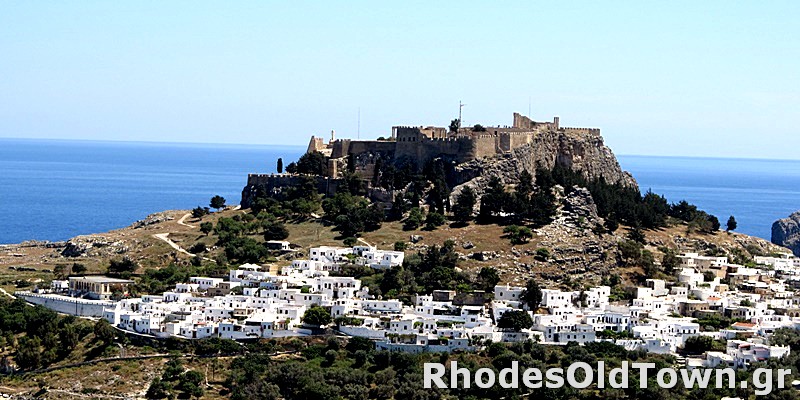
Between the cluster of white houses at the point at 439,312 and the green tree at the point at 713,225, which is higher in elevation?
Answer: the green tree at the point at 713,225

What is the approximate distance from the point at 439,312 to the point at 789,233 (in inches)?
1824

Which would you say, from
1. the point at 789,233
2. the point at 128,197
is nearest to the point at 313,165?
the point at 789,233

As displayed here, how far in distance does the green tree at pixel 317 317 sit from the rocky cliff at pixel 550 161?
1789 centimetres

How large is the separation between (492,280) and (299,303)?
878cm

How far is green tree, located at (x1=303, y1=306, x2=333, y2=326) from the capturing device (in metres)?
55.1

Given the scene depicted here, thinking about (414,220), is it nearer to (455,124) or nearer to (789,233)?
(455,124)

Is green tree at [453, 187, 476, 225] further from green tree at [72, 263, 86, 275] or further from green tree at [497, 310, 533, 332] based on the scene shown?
green tree at [72, 263, 86, 275]

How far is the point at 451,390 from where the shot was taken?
161 ft

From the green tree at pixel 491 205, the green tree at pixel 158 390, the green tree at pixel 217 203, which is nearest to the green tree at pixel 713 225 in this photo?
the green tree at pixel 491 205

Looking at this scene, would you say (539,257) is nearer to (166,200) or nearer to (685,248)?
(685,248)

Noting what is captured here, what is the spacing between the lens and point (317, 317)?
181 ft

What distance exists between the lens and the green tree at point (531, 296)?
58.0 metres

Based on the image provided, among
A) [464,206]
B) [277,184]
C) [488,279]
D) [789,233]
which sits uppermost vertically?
[277,184]

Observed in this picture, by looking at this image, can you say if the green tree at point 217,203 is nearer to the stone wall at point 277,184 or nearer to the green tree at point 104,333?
the stone wall at point 277,184
